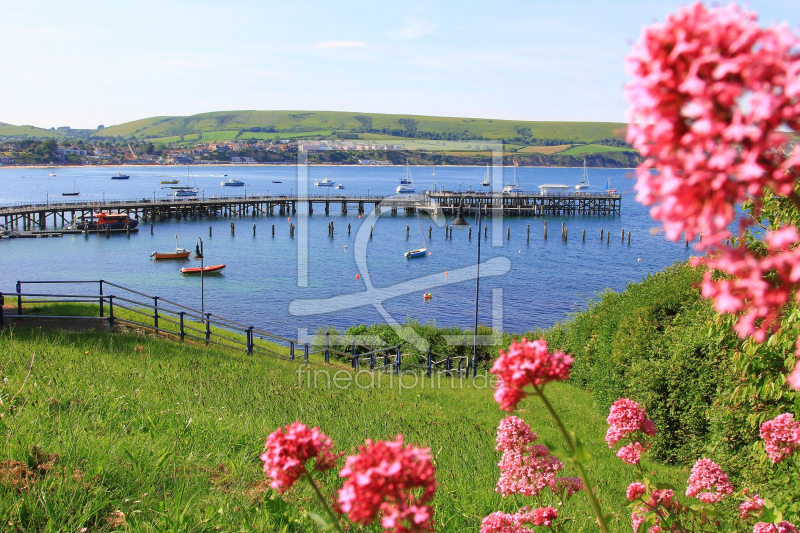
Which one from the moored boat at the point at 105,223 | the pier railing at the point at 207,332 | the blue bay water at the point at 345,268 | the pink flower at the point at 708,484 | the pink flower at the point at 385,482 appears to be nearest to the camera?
the pink flower at the point at 385,482

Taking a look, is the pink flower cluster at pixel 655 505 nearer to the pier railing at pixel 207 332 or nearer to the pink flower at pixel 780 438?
the pink flower at pixel 780 438

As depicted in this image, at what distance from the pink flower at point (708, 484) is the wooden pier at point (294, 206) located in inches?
3094

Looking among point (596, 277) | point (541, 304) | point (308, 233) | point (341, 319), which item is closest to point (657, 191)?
point (341, 319)

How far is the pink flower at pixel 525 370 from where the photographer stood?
6.59 ft

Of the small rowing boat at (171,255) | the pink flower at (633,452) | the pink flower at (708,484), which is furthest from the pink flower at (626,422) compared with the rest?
the small rowing boat at (171,255)

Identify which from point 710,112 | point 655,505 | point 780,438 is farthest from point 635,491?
point 710,112

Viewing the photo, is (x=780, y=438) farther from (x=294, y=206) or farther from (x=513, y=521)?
(x=294, y=206)

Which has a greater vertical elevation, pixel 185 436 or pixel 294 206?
pixel 294 206

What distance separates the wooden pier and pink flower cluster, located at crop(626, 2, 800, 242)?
81379 millimetres

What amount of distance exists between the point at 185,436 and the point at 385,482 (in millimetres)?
5960

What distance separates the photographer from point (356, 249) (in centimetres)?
7194

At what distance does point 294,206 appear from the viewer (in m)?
108

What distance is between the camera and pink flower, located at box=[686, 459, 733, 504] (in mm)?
4098

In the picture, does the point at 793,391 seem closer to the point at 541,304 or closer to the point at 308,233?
the point at 541,304
